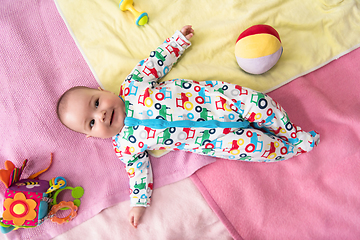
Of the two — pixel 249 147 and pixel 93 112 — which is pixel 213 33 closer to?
pixel 249 147

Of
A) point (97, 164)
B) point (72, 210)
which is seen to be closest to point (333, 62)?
point (97, 164)

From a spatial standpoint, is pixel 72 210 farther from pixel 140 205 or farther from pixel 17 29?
pixel 17 29

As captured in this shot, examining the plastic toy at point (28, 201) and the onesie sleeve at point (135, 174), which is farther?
the onesie sleeve at point (135, 174)

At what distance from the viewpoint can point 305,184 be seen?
145 cm

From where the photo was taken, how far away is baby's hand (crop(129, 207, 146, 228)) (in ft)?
4.50

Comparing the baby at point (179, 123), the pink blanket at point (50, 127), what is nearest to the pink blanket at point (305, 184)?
the baby at point (179, 123)

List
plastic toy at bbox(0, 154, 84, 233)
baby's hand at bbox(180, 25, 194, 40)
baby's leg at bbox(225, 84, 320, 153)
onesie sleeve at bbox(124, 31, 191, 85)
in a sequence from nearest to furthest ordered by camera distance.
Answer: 1. plastic toy at bbox(0, 154, 84, 233)
2. baby's leg at bbox(225, 84, 320, 153)
3. onesie sleeve at bbox(124, 31, 191, 85)
4. baby's hand at bbox(180, 25, 194, 40)

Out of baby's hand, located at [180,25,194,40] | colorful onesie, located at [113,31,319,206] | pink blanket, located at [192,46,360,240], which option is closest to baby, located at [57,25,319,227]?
colorful onesie, located at [113,31,319,206]

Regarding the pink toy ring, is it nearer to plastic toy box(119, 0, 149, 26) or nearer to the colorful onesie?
the colorful onesie

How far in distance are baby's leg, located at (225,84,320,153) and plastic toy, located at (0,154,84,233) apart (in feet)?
3.80

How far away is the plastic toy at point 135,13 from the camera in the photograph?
1.53 meters

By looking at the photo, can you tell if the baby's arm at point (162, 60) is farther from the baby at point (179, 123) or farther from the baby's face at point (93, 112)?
the baby's face at point (93, 112)

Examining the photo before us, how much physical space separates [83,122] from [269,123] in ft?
3.39

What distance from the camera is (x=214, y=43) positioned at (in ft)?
5.24
